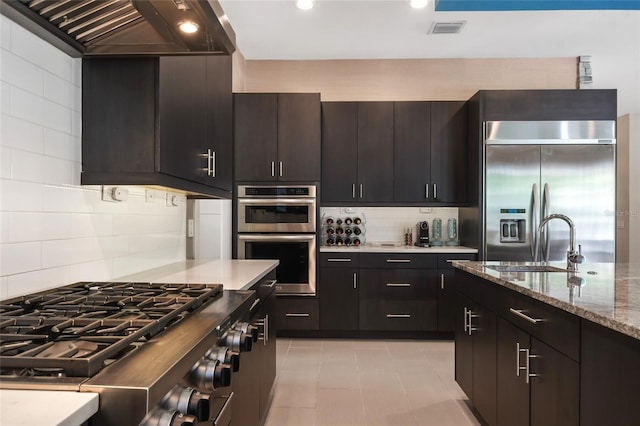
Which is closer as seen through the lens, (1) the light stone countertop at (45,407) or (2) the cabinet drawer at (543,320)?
(1) the light stone countertop at (45,407)

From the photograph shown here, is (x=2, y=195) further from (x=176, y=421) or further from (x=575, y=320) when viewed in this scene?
(x=575, y=320)

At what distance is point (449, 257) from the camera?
12.7 feet

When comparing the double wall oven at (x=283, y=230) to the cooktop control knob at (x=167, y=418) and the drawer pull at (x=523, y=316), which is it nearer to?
the drawer pull at (x=523, y=316)

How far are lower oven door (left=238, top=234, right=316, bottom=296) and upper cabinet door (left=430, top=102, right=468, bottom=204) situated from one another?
1.46m

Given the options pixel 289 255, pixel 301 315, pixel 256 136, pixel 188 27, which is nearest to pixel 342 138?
pixel 256 136

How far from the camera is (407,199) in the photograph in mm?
4160

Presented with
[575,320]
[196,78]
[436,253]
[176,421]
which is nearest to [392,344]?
[436,253]

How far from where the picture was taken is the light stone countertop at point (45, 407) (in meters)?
0.59

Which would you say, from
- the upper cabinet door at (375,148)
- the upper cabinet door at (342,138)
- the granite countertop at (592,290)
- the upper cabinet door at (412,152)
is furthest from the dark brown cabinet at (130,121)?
Answer: the upper cabinet door at (412,152)

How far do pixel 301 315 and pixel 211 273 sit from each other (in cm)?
190

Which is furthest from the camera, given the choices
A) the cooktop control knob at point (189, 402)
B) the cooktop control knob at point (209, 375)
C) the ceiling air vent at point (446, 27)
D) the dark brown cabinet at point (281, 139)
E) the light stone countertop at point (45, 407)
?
the dark brown cabinet at point (281, 139)

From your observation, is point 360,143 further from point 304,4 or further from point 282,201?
point 304,4

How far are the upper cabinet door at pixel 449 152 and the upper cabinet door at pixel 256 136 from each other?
1689 millimetres

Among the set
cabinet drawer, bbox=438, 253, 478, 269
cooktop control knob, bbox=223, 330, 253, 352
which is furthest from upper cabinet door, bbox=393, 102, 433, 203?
cooktop control knob, bbox=223, 330, 253, 352
